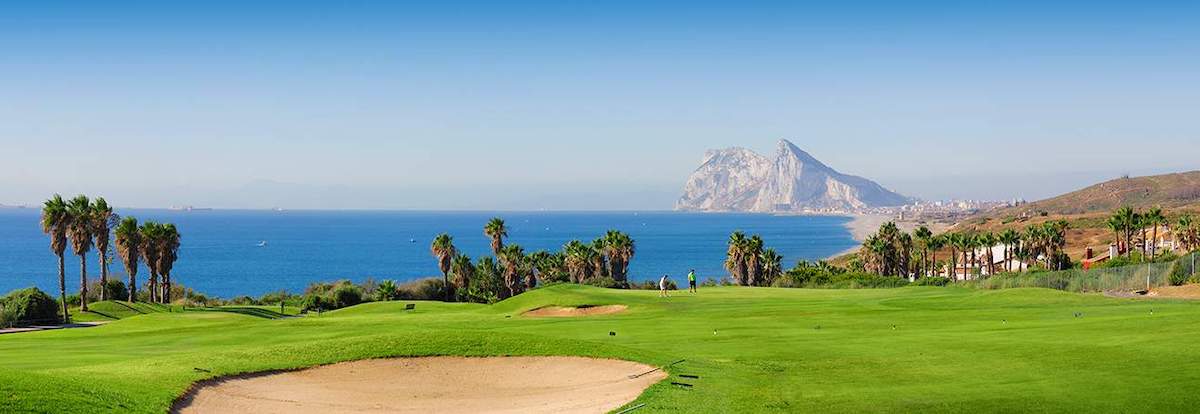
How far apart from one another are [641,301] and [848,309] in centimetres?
1285

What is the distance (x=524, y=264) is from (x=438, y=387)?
73.6 meters

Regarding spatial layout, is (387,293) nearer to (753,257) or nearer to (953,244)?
(753,257)

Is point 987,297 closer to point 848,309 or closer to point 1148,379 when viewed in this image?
point 848,309

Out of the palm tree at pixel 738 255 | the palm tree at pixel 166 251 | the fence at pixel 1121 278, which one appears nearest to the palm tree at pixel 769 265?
the palm tree at pixel 738 255


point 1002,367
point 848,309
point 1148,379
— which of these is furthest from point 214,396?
point 848,309

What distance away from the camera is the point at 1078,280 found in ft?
192

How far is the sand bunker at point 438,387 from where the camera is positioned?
19469mm

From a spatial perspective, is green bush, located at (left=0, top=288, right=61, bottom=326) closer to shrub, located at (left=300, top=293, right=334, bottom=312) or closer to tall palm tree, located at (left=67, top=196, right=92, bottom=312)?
tall palm tree, located at (left=67, top=196, right=92, bottom=312)

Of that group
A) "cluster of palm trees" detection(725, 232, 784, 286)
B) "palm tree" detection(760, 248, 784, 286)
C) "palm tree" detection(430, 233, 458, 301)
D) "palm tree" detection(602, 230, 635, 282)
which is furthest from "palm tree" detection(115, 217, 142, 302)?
"palm tree" detection(760, 248, 784, 286)

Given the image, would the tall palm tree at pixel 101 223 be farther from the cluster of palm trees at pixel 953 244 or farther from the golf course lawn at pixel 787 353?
the cluster of palm trees at pixel 953 244

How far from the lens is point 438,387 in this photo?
73.2 ft

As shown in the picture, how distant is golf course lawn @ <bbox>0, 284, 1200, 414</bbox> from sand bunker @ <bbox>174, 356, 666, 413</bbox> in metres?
0.56

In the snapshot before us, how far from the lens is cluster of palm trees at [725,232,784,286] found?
97.9 m

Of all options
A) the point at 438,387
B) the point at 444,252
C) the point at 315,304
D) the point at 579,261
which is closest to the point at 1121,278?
the point at 438,387
